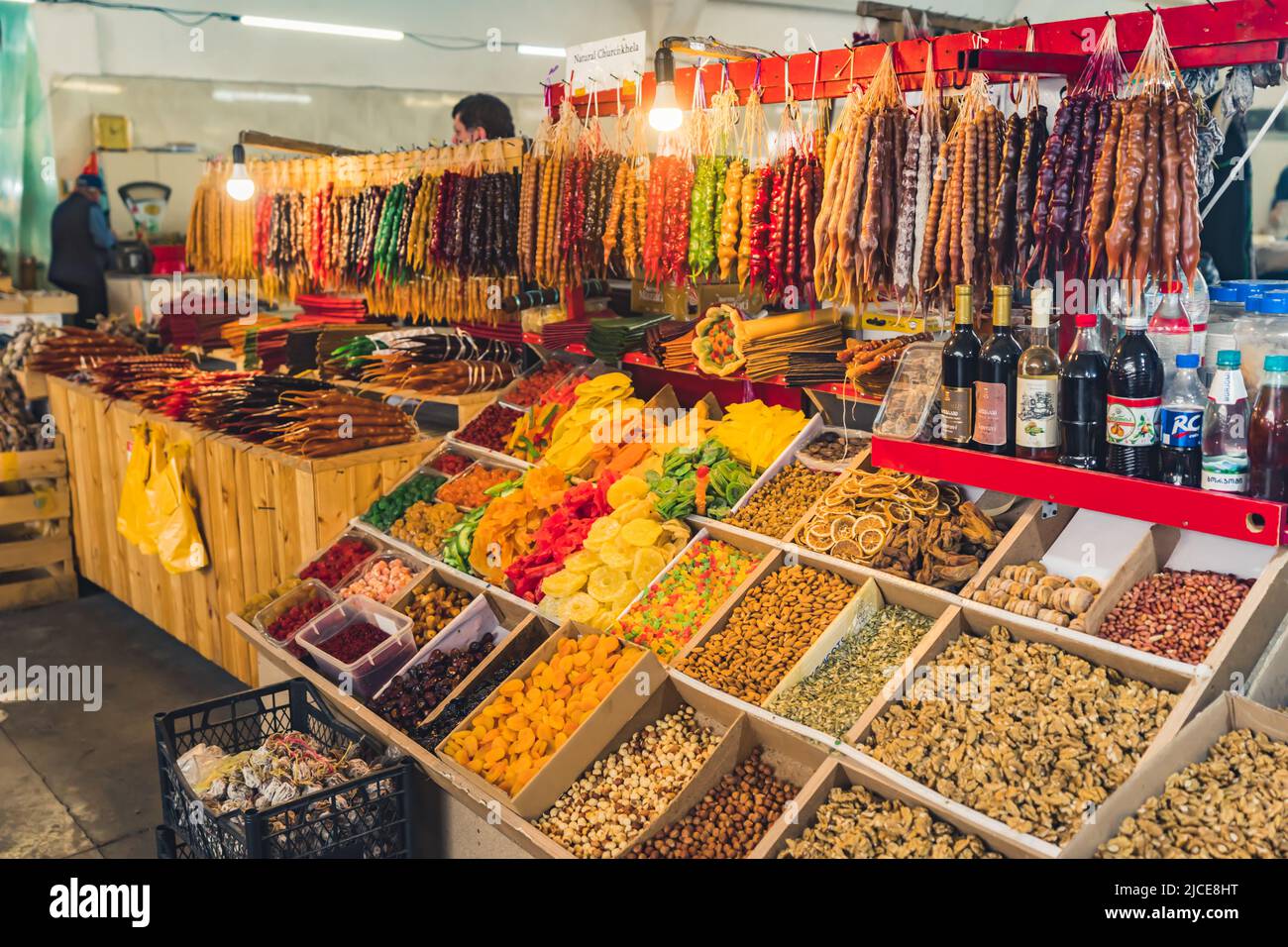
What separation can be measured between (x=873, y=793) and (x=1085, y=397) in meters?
0.99

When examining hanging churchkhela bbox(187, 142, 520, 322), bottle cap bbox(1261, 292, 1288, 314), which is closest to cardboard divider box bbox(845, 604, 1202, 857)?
bottle cap bbox(1261, 292, 1288, 314)

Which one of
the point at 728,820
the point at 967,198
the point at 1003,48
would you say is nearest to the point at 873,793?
the point at 728,820

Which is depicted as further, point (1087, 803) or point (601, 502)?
point (601, 502)

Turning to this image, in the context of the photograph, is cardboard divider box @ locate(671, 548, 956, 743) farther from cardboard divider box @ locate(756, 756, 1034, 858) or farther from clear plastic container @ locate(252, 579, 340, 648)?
clear plastic container @ locate(252, 579, 340, 648)

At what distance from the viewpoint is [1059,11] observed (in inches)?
407

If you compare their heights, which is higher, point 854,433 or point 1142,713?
point 854,433

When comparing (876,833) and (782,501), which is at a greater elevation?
(782,501)

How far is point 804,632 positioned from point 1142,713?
852 mm

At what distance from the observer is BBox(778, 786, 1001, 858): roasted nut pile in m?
2.28

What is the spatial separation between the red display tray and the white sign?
2118mm

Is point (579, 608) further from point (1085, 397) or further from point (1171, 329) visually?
point (1171, 329)

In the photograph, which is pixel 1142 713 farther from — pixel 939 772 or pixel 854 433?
pixel 854 433

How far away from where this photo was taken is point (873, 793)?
250 centimetres

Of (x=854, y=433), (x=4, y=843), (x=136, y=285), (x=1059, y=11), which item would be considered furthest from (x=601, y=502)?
(x=1059, y=11)
